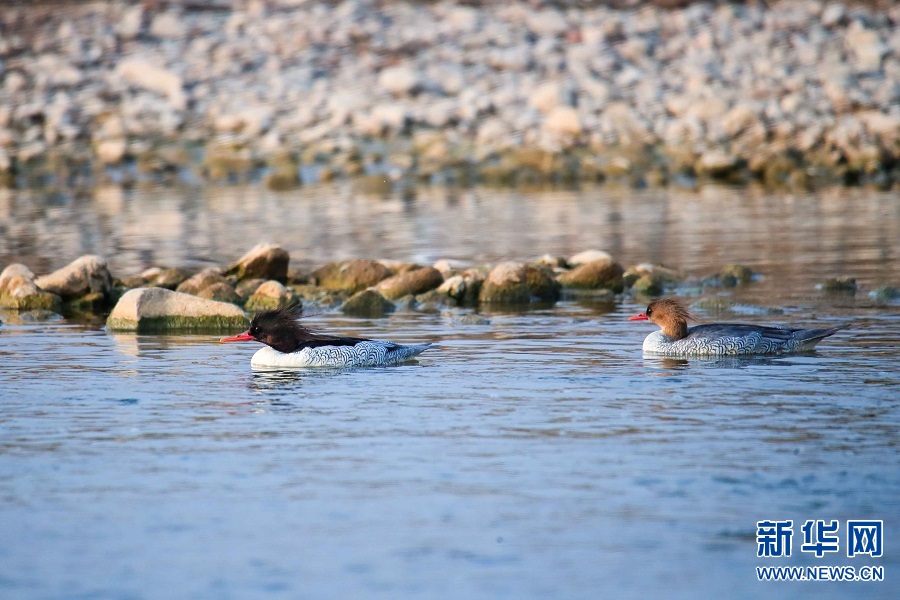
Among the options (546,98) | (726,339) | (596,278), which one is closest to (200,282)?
(596,278)

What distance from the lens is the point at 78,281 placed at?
18078 mm

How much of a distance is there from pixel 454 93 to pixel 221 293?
25.3 meters

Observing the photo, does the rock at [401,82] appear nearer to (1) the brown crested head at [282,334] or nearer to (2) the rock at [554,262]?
(2) the rock at [554,262]

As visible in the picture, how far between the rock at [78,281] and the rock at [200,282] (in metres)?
0.94

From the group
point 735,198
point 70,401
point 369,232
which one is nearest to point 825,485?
point 70,401

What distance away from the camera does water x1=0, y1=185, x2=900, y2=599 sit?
7.48 m

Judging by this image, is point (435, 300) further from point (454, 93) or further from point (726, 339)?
point (454, 93)

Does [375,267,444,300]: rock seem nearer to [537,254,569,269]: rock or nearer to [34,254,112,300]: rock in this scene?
[537,254,569,269]: rock

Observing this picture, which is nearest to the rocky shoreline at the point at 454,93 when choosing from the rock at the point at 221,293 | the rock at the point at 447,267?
the rock at the point at 447,267

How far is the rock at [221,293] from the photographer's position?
703 inches

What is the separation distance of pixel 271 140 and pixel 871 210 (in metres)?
18.0

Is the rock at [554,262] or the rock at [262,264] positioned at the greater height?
the rock at [262,264]

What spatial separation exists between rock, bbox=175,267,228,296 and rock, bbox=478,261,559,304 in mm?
3239

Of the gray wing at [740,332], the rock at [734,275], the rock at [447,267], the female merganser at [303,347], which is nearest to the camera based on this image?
the female merganser at [303,347]
